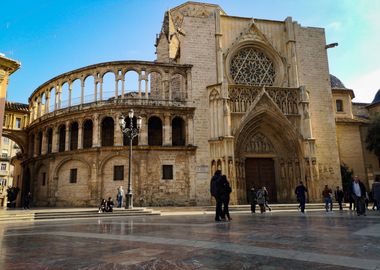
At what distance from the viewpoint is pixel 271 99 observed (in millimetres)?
24656

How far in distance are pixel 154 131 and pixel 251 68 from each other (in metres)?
10.4

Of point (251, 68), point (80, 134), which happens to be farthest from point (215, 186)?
point (251, 68)

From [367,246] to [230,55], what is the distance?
76.0 feet

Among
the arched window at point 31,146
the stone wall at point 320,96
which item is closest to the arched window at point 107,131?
the arched window at point 31,146

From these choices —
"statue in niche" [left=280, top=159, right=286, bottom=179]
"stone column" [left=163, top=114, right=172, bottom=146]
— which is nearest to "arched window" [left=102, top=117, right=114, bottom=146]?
"stone column" [left=163, top=114, right=172, bottom=146]

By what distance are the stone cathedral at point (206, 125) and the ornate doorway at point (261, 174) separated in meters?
0.08

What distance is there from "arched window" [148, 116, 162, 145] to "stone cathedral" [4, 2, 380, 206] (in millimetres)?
85

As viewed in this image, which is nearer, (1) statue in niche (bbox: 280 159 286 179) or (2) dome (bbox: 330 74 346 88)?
(1) statue in niche (bbox: 280 159 286 179)

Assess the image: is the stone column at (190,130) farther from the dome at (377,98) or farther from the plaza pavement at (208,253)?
the dome at (377,98)

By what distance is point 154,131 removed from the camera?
25.6 metres

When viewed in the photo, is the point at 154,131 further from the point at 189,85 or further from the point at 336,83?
the point at 336,83

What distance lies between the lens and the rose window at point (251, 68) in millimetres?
26875

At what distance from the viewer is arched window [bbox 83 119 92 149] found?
26.1 meters

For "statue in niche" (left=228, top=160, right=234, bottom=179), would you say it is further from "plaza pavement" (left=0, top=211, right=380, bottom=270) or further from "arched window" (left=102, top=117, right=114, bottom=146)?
"plaza pavement" (left=0, top=211, right=380, bottom=270)
